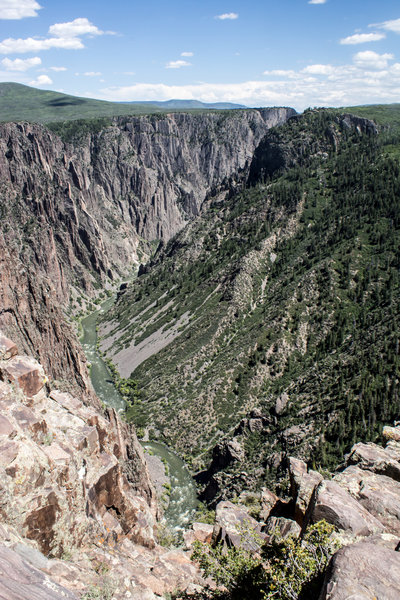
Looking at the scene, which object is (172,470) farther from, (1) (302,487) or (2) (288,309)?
(1) (302,487)

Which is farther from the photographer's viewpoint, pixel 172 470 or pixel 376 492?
pixel 172 470

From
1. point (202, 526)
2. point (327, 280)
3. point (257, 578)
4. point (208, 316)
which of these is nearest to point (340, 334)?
point (327, 280)

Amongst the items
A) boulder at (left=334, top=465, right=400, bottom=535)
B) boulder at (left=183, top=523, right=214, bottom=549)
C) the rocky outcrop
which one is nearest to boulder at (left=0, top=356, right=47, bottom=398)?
boulder at (left=183, top=523, right=214, bottom=549)

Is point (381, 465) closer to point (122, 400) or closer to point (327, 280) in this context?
point (327, 280)

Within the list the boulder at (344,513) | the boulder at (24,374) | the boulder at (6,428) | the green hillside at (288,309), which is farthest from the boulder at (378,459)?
the green hillside at (288,309)

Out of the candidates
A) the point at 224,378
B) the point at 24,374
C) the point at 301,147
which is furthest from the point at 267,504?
the point at 301,147

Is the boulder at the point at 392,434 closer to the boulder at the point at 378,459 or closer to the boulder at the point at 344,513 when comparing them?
the boulder at the point at 378,459
